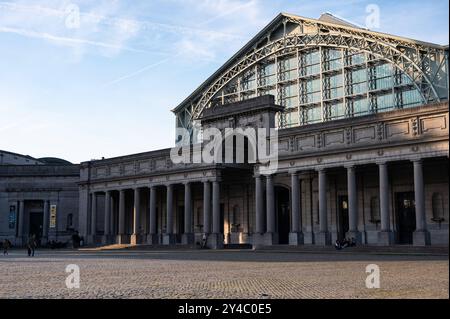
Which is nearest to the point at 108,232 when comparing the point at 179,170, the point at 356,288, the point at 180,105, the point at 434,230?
the point at 179,170

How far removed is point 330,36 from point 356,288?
60.8 m

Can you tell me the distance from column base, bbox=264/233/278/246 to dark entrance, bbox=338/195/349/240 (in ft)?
19.6

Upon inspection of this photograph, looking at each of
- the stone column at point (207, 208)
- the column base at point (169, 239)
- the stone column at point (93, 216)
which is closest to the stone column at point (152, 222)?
the column base at point (169, 239)

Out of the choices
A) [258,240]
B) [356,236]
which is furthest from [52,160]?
[356,236]

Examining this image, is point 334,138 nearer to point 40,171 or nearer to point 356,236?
point 356,236

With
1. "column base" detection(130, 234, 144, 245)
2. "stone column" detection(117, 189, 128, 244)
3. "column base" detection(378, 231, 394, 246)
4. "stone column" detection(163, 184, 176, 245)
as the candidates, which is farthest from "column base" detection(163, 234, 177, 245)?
"column base" detection(378, 231, 394, 246)

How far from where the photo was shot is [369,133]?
44.8 metres

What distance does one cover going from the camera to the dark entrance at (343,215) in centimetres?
5222

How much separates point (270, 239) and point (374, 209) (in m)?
9.43

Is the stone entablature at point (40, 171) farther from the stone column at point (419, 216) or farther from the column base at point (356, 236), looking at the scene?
the stone column at point (419, 216)

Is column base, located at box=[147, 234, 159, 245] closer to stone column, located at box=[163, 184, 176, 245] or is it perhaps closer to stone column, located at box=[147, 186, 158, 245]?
stone column, located at box=[147, 186, 158, 245]

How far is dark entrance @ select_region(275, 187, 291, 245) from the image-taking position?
5853 centimetres

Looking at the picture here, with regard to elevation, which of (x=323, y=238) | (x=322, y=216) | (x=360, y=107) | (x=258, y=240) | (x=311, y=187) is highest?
(x=360, y=107)
